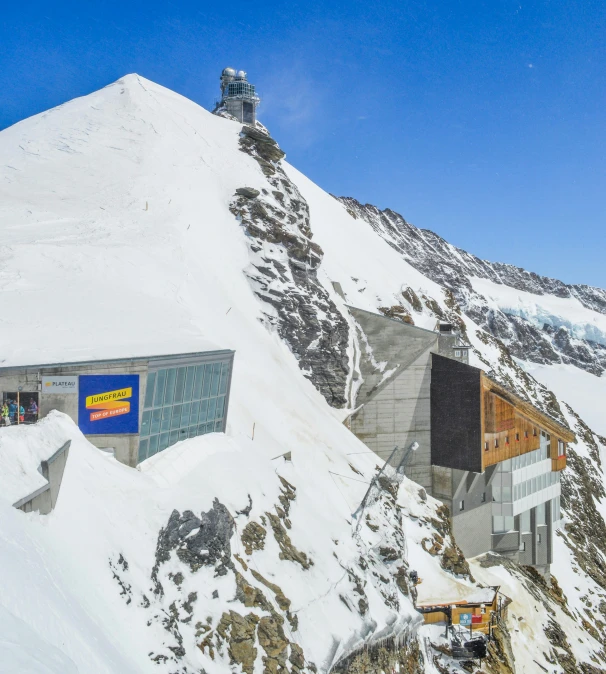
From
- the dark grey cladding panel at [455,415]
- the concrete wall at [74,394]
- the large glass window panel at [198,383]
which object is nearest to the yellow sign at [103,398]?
the concrete wall at [74,394]

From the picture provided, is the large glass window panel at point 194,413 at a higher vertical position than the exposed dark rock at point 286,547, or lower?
higher

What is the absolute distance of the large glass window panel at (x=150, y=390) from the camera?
19766 millimetres

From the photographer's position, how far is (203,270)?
133 feet

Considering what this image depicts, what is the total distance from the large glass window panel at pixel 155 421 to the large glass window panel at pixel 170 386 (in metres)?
0.49

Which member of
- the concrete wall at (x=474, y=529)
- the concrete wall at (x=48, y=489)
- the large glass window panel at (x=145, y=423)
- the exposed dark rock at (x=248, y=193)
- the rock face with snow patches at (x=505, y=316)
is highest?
the rock face with snow patches at (x=505, y=316)

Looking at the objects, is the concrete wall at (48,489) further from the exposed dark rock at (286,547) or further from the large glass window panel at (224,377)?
the exposed dark rock at (286,547)

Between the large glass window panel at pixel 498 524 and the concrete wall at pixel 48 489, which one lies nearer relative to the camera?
the concrete wall at pixel 48 489

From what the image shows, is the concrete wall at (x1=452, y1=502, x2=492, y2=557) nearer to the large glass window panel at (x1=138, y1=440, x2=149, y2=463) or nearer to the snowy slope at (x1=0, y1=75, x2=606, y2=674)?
the snowy slope at (x1=0, y1=75, x2=606, y2=674)

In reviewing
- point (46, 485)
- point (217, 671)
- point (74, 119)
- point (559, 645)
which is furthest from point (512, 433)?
point (74, 119)

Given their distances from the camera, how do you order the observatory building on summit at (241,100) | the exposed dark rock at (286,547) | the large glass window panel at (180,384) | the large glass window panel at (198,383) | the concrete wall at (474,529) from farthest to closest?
the observatory building on summit at (241,100), the concrete wall at (474,529), the large glass window panel at (198,383), the exposed dark rock at (286,547), the large glass window panel at (180,384)

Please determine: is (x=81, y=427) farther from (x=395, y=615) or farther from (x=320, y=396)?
(x=320, y=396)

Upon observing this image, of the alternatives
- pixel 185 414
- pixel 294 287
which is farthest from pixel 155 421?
pixel 294 287

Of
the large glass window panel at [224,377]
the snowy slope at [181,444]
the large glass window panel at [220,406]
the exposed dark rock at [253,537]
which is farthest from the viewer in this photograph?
the large glass window panel at [220,406]

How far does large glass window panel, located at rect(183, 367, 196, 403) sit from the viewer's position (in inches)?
852
